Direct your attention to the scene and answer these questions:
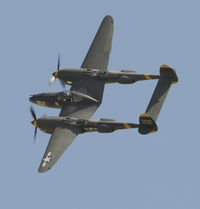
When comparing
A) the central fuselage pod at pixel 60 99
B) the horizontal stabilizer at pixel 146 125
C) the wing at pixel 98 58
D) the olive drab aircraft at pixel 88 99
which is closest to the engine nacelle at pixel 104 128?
the olive drab aircraft at pixel 88 99

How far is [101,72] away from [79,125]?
299 inches

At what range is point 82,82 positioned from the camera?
239ft

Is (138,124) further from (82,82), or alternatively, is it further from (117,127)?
(82,82)

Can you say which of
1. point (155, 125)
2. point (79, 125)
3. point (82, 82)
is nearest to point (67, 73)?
point (82, 82)

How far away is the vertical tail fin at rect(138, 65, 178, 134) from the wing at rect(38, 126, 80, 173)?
21.3ft

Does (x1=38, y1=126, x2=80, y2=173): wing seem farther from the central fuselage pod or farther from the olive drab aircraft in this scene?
the central fuselage pod

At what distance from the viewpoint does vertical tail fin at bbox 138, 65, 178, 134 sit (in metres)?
65.8

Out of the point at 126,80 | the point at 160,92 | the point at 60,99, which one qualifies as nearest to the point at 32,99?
the point at 60,99

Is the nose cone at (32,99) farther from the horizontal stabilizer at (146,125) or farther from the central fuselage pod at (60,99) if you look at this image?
the horizontal stabilizer at (146,125)

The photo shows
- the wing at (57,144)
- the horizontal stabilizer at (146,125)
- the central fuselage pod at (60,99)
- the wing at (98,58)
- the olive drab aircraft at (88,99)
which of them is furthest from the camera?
the wing at (98,58)

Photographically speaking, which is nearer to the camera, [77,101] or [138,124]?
[138,124]

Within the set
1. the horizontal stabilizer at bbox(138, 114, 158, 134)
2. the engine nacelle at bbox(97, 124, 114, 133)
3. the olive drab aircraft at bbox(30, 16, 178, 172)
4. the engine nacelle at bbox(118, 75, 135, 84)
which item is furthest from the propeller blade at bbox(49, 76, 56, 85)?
the horizontal stabilizer at bbox(138, 114, 158, 134)

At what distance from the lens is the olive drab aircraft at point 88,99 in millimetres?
65938

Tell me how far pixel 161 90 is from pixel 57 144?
10.8 metres
